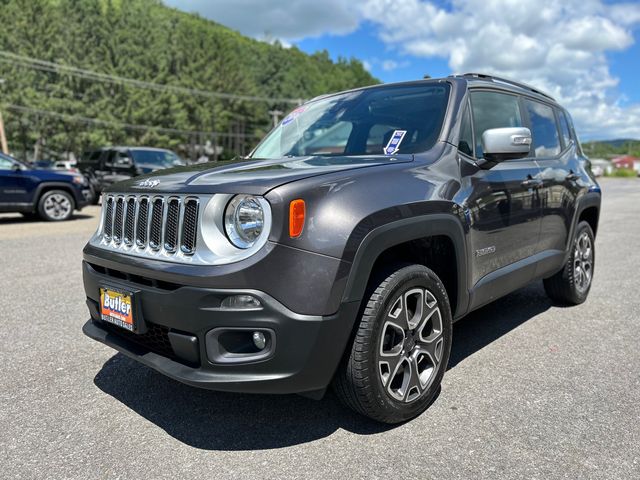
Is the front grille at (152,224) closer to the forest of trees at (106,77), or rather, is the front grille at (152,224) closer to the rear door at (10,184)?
the rear door at (10,184)

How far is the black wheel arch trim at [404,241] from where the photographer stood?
2344mm

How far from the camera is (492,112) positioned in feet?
12.1

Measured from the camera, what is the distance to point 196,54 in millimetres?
58375

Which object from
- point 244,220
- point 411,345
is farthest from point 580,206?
point 244,220

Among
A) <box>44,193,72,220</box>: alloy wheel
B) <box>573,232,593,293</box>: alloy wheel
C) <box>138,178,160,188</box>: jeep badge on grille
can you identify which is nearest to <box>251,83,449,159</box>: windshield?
<box>138,178,160,188</box>: jeep badge on grille

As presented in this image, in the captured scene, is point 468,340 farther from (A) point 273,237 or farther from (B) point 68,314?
(B) point 68,314

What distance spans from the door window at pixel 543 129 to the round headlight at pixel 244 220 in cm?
269

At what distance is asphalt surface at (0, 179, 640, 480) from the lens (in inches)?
90.8

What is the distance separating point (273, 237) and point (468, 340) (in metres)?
2.29

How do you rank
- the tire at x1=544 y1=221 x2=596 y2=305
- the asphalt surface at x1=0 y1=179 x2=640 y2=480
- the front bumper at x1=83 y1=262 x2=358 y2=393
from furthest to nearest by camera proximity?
1. the tire at x1=544 y1=221 x2=596 y2=305
2. the asphalt surface at x1=0 y1=179 x2=640 y2=480
3. the front bumper at x1=83 y1=262 x2=358 y2=393

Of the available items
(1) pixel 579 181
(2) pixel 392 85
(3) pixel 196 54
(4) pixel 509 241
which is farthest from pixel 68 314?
(3) pixel 196 54

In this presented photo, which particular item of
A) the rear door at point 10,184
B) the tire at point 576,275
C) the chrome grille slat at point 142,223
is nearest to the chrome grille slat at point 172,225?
the chrome grille slat at point 142,223

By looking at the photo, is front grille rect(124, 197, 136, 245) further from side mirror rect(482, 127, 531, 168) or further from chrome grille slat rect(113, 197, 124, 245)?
side mirror rect(482, 127, 531, 168)

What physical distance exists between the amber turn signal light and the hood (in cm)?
12
